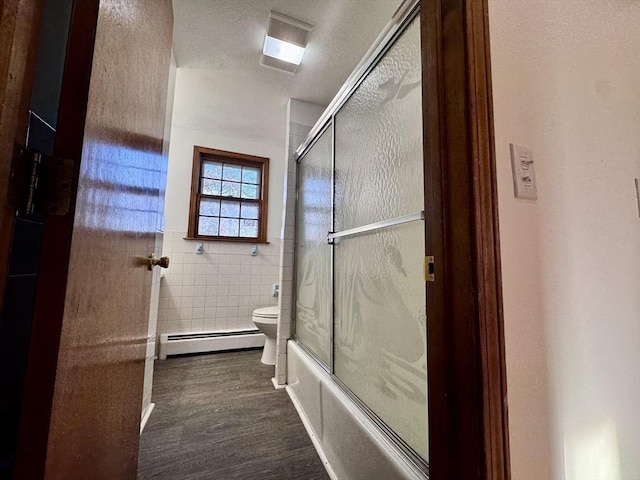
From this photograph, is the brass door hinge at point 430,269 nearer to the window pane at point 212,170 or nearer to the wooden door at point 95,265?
the wooden door at point 95,265

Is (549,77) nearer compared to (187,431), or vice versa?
(549,77)

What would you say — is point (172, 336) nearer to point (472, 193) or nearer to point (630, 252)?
point (472, 193)

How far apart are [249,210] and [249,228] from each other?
21 centimetres

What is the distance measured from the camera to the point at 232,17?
5.28 ft

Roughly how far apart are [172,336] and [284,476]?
1.98m

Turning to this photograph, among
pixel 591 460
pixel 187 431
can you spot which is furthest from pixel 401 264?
pixel 187 431

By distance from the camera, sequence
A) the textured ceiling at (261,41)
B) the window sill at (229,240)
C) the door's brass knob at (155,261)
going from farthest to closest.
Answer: the window sill at (229,240) < the textured ceiling at (261,41) < the door's brass knob at (155,261)

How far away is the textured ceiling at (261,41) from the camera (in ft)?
5.06

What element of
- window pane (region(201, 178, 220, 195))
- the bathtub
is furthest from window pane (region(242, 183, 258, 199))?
the bathtub

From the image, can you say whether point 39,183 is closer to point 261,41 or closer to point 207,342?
point 261,41

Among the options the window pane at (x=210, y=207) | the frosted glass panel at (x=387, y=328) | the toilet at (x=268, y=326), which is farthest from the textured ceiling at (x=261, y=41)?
the toilet at (x=268, y=326)

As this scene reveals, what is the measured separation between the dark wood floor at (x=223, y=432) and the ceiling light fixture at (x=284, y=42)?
7.53 ft

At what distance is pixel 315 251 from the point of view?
194 cm

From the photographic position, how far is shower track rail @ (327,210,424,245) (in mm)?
967
